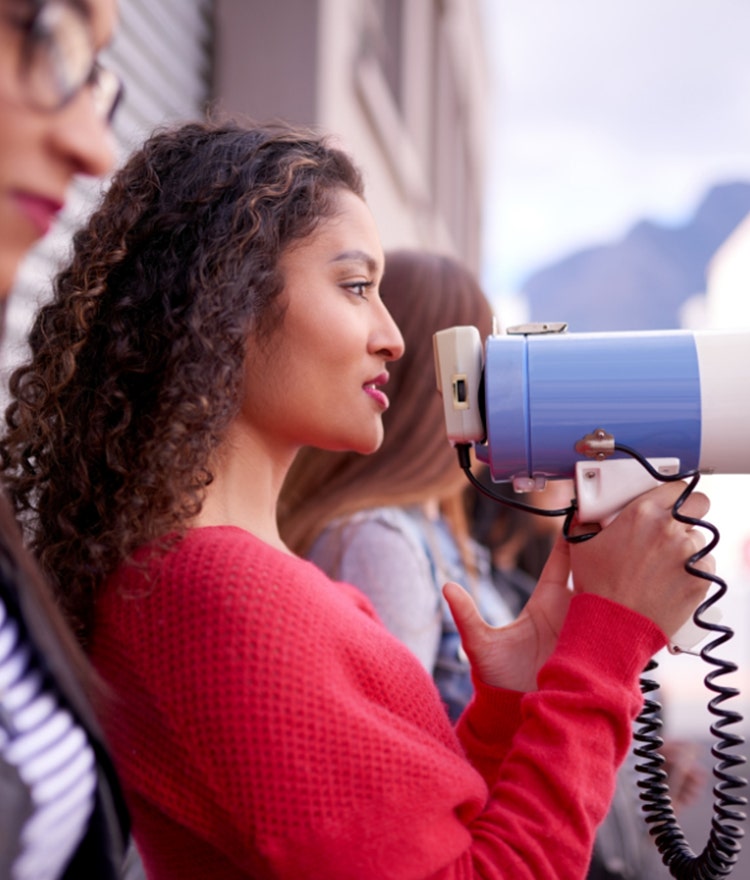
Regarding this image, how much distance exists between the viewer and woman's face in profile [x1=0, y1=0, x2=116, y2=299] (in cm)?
79

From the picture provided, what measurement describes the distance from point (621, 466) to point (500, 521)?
2276 mm

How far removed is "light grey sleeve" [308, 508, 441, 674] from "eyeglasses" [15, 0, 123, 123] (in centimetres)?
131

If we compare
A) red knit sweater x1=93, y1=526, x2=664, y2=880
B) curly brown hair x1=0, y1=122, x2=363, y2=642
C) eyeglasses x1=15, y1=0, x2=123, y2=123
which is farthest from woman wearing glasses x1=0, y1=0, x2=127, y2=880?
curly brown hair x1=0, y1=122, x2=363, y2=642

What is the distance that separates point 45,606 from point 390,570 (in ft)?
3.87

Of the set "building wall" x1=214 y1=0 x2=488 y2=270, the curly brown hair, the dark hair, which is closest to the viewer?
the curly brown hair

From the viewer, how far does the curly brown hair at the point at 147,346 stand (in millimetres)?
1204

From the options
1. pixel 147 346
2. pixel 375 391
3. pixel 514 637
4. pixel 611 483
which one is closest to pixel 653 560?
pixel 611 483

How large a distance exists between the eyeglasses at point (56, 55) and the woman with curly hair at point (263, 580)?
1.34 feet

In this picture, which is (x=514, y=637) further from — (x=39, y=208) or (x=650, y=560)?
(x=39, y=208)

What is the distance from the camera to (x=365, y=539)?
208 centimetres

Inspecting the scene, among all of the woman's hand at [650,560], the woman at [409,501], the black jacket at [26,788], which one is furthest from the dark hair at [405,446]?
the black jacket at [26,788]

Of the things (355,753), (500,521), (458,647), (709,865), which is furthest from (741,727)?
(355,753)

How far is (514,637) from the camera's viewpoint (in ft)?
4.66

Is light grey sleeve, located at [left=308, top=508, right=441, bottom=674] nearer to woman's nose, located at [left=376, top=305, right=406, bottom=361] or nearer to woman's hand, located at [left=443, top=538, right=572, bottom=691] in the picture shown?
woman's hand, located at [left=443, top=538, right=572, bottom=691]
